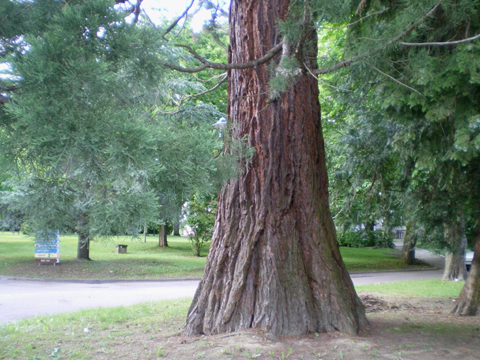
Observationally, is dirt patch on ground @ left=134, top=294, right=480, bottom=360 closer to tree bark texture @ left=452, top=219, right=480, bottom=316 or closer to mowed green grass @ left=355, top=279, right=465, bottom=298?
tree bark texture @ left=452, top=219, right=480, bottom=316

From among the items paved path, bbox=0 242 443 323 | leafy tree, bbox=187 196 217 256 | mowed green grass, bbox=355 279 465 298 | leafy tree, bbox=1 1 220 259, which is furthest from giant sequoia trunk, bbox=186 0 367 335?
leafy tree, bbox=187 196 217 256

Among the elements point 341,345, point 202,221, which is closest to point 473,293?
point 341,345

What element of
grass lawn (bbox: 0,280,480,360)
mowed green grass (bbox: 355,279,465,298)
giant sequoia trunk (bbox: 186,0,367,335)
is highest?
giant sequoia trunk (bbox: 186,0,367,335)

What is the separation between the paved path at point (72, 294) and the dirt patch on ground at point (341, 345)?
4.47 metres

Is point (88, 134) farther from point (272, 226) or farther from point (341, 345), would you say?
point (341, 345)

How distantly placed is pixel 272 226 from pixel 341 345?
1782 millimetres

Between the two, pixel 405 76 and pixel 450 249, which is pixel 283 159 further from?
pixel 450 249

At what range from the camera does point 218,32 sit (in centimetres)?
824

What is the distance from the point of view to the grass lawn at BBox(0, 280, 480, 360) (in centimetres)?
480

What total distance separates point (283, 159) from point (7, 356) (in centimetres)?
443

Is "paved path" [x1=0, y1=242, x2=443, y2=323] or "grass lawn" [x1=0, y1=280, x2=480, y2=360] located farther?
"paved path" [x1=0, y1=242, x2=443, y2=323]

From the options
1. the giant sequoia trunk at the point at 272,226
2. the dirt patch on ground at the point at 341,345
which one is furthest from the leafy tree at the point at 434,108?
the dirt patch on ground at the point at 341,345

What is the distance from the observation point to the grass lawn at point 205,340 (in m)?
4.80

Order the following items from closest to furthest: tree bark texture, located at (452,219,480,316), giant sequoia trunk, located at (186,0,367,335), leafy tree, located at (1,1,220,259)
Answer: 1. leafy tree, located at (1,1,220,259)
2. giant sequoia trunk, located at (186,0,367,335)
3. tree bark texture, located at (452,219,480,316)
